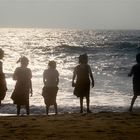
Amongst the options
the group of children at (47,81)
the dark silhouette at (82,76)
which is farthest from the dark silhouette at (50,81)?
the dark silhouette at (82,76)

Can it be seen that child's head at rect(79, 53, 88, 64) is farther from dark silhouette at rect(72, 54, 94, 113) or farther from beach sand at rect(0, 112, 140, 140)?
beach sand at rect(0, 112, 140, 140)

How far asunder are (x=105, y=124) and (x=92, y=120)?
533 millimetres

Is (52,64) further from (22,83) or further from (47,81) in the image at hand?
(22,83)

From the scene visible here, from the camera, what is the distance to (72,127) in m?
8.84

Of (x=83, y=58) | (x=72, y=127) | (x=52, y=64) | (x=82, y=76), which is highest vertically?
(x=83, y=58)

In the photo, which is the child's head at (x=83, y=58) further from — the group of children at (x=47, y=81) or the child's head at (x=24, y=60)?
the child's head at (x=24, y=60)

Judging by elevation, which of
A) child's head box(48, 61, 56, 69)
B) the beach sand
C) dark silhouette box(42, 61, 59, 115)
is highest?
child's head box(48, 61, 56, 69)

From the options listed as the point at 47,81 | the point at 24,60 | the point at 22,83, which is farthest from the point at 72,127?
the point at 47,81

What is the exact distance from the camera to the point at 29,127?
8875 millimetres

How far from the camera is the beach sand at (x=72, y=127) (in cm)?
808

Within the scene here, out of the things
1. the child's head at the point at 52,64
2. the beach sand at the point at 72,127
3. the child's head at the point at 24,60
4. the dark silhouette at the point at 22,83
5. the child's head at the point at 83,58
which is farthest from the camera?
the child's head at the point at 52,64

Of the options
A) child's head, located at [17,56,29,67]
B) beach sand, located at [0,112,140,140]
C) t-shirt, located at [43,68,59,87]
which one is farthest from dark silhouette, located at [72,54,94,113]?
beach sand, located at [0,112,140,140]

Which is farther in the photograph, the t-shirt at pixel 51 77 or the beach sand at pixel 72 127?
the t-shirt at pixel 51 77

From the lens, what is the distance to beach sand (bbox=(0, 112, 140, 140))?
26.5 feet
